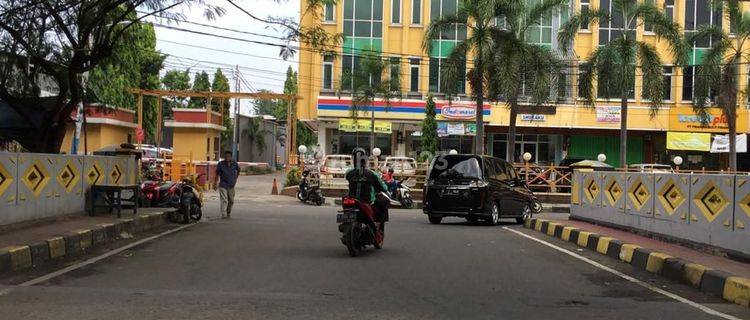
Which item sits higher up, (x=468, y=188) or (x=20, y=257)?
(x=468, y=188)

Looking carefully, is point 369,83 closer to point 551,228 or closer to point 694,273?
point 551,228

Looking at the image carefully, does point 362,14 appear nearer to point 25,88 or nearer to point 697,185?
point 25,88

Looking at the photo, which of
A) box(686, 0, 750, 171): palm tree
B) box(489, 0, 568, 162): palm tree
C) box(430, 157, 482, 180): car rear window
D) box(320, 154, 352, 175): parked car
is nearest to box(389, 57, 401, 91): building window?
box(320, 154, 352, 175): parked car

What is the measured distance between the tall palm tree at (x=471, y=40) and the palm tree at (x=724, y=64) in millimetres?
8991

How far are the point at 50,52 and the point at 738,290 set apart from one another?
50.4 feet

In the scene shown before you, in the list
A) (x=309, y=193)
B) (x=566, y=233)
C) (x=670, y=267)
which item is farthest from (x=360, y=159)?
(x=309, y=193)

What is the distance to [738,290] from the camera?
760 cm

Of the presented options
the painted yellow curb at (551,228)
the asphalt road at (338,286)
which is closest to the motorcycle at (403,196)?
the painted yellow curb at (551,228)

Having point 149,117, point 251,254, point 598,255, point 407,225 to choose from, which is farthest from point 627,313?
point 149,117

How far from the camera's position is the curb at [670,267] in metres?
7.70

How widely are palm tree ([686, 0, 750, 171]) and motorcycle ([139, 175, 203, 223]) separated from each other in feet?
74.1

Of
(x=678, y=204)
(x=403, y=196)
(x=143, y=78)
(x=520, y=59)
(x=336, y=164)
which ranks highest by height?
(x=143, y=78)

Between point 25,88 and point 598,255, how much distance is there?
1349cm

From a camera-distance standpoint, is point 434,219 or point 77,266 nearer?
point 77,266
